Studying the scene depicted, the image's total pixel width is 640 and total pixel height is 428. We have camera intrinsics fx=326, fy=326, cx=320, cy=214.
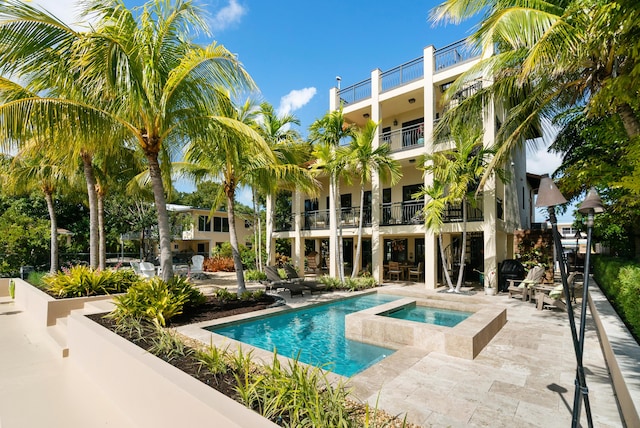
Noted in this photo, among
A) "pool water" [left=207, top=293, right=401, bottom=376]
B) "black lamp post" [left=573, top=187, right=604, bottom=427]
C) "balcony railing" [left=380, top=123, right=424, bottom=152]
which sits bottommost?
"pool water" [left=207, top=293, right=401, bottom=376]

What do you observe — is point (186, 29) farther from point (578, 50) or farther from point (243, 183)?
point (578, 50)

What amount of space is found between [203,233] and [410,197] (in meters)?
21.3

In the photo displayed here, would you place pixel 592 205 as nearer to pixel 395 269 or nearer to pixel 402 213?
pixel 402 213

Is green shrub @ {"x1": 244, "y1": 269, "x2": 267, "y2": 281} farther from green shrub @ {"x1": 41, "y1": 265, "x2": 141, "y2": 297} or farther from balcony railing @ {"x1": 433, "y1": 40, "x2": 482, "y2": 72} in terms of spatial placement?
balcony railing @ {"x1": 433, "y1": 40, "x2": 482, "y2": 72}

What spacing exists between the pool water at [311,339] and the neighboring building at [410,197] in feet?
22.4

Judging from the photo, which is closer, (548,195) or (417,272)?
(548,195)

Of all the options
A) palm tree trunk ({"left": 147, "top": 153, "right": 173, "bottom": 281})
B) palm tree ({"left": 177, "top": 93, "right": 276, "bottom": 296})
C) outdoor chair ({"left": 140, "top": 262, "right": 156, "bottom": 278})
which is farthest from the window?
palm tree trunk ({"left": 147, "top": 153, "right": 173, "bottom": 281})

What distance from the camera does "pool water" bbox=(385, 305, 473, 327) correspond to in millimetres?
9258

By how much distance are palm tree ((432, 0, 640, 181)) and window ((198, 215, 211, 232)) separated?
2671cm

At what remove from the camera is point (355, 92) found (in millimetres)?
17953

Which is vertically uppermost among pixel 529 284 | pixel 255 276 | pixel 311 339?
pixel 529 284

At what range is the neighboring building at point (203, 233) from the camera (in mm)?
30156

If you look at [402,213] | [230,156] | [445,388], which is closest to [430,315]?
[445,388]

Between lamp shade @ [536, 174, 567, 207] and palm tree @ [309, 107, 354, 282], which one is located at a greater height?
palm tree @ [309, 107, 354, 282]
